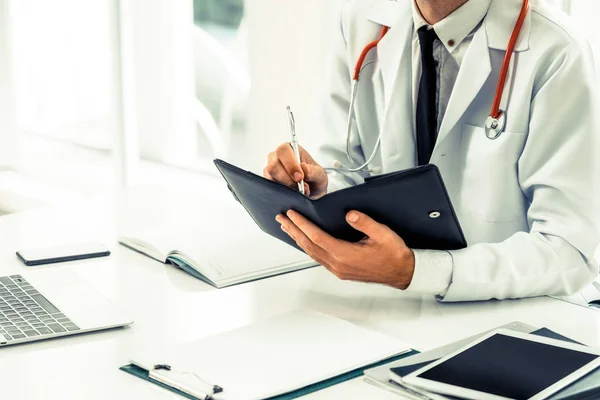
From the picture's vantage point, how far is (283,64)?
118 inches

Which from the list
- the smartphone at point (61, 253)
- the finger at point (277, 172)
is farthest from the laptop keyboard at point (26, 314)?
the finger at point (277, 172)

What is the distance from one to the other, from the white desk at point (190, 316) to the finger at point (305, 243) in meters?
0.07

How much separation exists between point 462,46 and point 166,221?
672mm

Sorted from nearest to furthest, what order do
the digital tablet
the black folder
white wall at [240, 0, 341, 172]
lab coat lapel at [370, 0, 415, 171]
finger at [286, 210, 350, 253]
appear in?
the digital tablet
the black folder
finger at [286, 210, 350, 253]
lab coat lapel at [370, 0, 415, 171]
white wall at [240, 0, 341, 172]

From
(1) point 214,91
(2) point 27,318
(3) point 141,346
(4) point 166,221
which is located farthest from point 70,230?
(1) point 214,91

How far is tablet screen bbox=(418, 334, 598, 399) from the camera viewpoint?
1077mm

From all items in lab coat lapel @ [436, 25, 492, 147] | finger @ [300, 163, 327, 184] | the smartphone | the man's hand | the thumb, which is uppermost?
lab coat lapel @ [436, 25, 492, 147]

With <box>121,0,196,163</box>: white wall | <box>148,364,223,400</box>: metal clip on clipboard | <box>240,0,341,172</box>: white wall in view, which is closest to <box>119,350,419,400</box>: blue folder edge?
<box>148,364,223,400</box>: metal clip on clipboard

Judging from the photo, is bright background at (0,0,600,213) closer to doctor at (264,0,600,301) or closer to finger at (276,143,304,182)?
doctor at (264,0,600,301)

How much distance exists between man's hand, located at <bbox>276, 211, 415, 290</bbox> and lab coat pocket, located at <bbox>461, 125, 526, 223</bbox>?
0.32 meters

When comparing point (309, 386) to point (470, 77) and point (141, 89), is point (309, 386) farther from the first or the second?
point (141, 89)

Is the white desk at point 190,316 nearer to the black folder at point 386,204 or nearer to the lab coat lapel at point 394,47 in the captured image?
the black folder at point 386,204

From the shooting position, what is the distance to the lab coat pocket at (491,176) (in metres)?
1.65

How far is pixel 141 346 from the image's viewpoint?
1.29m
